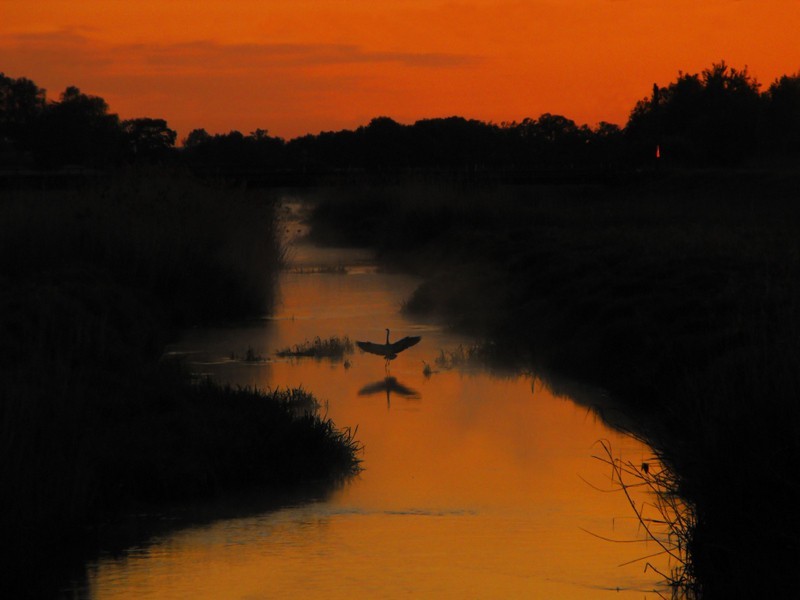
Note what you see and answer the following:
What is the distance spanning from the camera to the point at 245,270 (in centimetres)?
2331

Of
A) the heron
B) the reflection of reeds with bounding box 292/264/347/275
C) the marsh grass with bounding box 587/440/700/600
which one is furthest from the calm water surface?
the reflection of reeds with bounding box 292/264/347/275

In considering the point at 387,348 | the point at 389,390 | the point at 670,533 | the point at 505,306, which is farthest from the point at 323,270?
the point at 670,533

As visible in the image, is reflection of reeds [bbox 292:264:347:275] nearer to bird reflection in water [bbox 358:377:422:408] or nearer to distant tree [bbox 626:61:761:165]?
bird reflection in water [bbox 358:377:422:408]

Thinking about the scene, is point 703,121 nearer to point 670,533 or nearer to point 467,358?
point 467,358

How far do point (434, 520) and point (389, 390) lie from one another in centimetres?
551

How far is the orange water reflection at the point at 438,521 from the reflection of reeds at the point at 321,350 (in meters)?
1.78

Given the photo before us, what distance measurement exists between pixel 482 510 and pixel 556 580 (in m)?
1.76

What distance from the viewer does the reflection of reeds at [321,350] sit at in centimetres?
1798

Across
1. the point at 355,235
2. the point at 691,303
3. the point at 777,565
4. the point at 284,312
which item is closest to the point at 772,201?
the point at 355,235

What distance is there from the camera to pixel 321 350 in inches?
715

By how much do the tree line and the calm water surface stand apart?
147 ft

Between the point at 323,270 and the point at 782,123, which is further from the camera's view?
the point at 782,123

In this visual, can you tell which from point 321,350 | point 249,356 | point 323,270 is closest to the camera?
point 249,356

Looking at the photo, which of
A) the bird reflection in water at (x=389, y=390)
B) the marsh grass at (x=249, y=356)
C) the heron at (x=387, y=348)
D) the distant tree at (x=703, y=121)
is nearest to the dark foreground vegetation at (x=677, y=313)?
the heron at (x=387, y=348)
